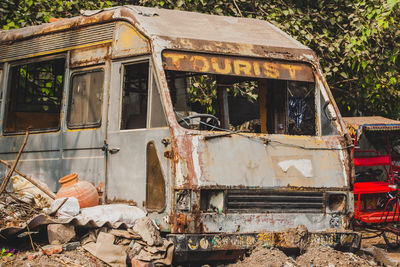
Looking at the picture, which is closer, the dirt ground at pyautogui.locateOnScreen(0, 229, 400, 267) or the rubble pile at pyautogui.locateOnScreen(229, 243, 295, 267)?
the dirt ground at pyautogui.locateOnScreen(0, 229, 400, 267)

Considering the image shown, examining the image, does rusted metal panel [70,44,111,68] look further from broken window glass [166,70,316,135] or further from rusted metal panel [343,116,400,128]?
rusted metal panel [343,116,400,128]

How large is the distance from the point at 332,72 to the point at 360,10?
1.33m

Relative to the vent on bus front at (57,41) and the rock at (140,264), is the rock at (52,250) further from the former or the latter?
the vent on bus front at (57,41)

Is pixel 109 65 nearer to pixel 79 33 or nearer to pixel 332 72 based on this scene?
pixel 79 33

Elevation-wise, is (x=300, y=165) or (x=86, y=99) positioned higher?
(x=86, y=99)

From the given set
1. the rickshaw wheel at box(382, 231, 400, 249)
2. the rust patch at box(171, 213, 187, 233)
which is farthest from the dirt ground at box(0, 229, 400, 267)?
the rickshaw wheel at box(382, 231, 400, 249)

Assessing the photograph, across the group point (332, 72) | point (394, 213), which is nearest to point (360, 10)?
→ point (332, 72)

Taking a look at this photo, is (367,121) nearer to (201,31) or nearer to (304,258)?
(201,31)

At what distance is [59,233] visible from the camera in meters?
5.57

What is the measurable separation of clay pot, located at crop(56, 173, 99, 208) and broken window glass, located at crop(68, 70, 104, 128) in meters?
0.69

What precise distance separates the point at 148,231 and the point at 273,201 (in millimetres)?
1337

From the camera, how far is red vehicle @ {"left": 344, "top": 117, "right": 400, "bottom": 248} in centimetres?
930

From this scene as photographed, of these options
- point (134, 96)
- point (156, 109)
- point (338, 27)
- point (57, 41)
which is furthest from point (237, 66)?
point (338, 27)

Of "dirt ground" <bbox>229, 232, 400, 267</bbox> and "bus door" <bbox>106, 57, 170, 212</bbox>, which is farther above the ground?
"bus door" <bbox>106, 57, 170, 212</bbox>
